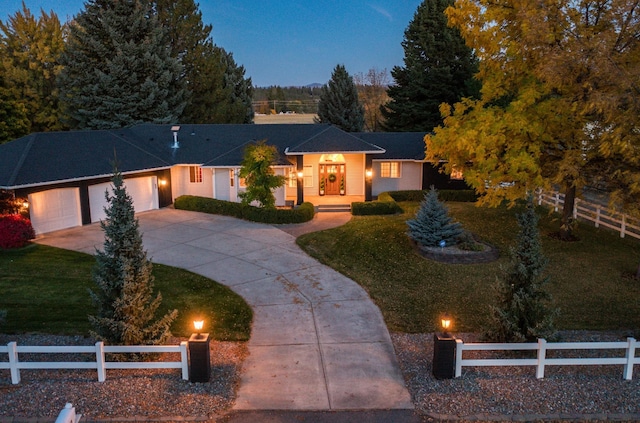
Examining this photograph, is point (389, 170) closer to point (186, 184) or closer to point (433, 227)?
point (186, 184)

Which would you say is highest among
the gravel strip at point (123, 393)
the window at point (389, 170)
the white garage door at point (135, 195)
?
the window at point (389, 170)

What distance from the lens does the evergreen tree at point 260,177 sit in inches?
887

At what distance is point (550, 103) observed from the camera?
51.4 feet

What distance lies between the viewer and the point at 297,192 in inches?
1009

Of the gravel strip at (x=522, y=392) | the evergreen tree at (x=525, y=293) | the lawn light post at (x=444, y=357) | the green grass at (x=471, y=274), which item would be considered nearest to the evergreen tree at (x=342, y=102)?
the green grass at (x=471, y=274)

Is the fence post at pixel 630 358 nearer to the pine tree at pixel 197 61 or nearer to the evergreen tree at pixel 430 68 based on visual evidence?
the evergreen tree at pixel 430 68

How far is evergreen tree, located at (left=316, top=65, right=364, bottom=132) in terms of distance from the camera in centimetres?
4809

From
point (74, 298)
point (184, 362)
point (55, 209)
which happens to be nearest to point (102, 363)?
point (184, 362)

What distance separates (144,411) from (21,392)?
231 cm

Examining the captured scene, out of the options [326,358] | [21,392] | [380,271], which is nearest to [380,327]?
[326,358]

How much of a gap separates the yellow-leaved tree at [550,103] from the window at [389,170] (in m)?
10.5

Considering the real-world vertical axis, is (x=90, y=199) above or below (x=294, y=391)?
above

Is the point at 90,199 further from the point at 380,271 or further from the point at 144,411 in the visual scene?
the point at 144,411

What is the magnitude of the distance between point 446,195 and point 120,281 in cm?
2083
